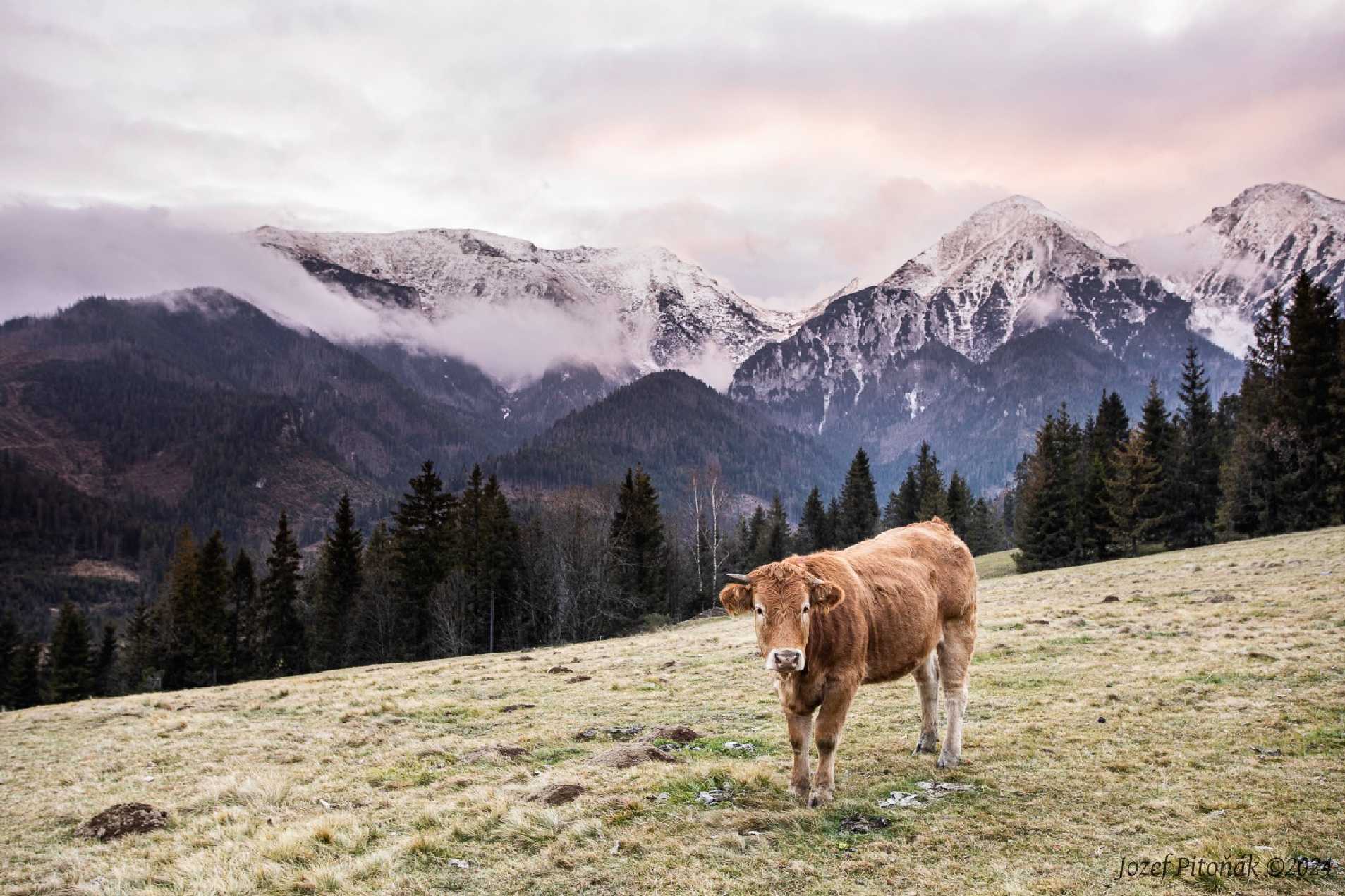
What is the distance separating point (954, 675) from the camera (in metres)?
10.4

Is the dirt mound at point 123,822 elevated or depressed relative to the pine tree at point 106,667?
elevated

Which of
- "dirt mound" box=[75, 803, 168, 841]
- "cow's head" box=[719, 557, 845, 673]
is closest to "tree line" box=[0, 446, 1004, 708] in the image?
"dirt mound" box=[75, 803, 168, 841]

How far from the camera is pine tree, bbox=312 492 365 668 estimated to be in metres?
64.8

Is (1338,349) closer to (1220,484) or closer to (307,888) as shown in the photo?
(1220,484)

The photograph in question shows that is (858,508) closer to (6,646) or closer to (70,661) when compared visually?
(70,661)

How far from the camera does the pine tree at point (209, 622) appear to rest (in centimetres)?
6147

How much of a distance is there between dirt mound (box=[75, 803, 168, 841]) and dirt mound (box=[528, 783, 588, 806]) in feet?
18.8

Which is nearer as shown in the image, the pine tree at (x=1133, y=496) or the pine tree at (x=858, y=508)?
the pine tree at (x=1133, y=496)

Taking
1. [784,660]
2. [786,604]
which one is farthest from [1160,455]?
[784,660]

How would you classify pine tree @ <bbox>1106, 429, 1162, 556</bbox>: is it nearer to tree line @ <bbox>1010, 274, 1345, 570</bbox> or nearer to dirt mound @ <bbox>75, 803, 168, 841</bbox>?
tree line @ <bbox>1010, 274, 1345, 570</bbox>

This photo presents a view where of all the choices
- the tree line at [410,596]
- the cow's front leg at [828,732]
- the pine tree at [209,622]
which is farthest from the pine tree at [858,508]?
the cow's front leg at [828,732]

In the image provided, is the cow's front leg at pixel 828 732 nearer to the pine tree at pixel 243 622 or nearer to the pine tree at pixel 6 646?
the pine tree at pixel 243 622

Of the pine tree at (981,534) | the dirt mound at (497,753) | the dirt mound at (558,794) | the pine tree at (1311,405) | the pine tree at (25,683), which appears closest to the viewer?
the dirt mound at (558,794)

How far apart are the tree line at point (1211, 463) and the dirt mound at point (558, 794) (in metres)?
56.7
